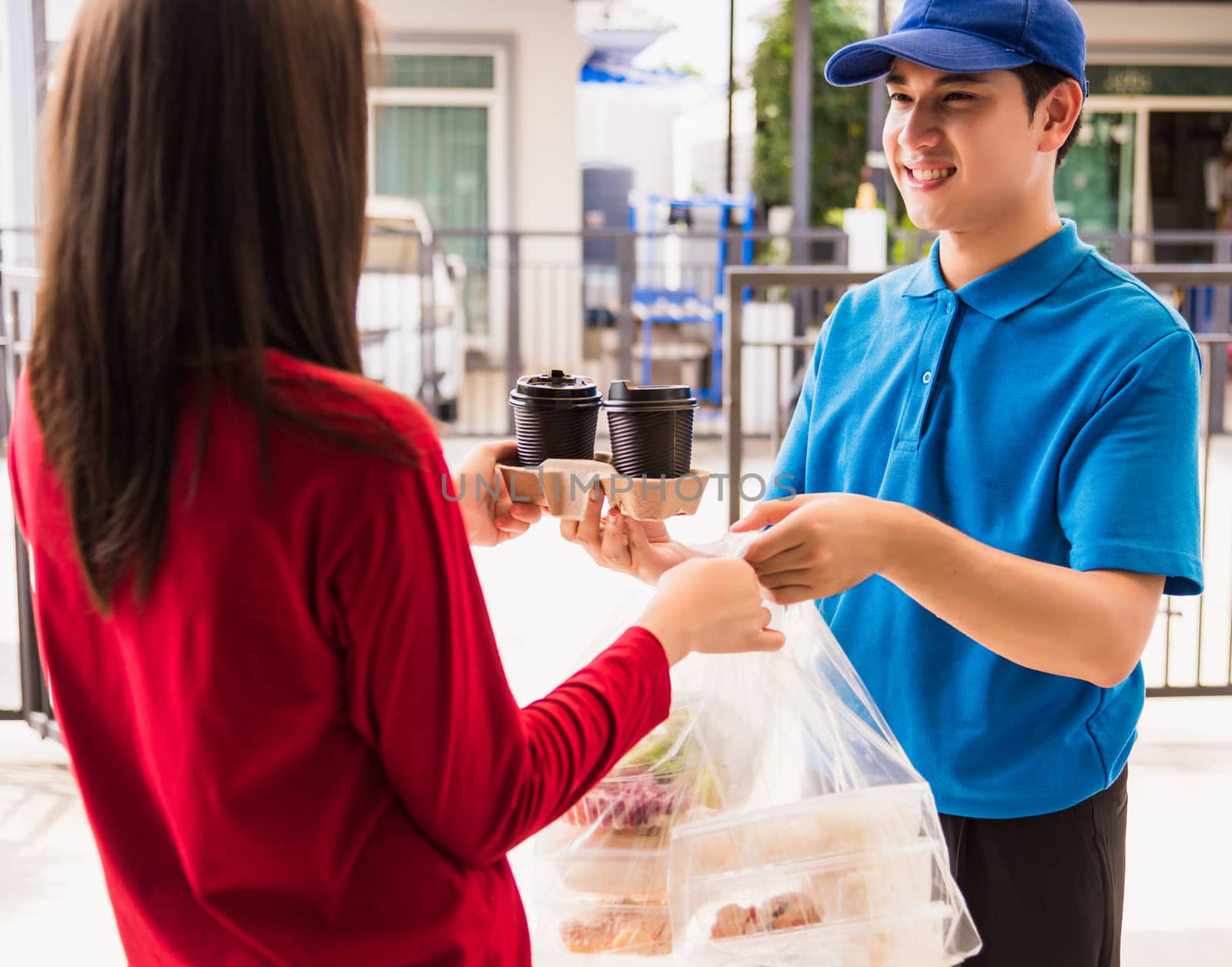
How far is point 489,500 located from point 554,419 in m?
0.14

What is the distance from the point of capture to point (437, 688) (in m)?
0.85

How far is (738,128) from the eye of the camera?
15.0m

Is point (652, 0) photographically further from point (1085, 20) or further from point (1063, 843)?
point (1063, 843)

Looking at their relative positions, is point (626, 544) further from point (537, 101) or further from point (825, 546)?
point (537, 101)

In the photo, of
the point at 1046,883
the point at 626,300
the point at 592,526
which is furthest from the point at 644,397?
the point at 626,300

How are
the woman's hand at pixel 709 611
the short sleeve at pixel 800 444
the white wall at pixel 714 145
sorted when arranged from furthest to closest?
the white wall at pixel 714 145 → the short sleeve at pixel 800 444 → the woman's hand at pixel 709 611

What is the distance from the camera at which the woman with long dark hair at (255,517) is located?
2.65ft

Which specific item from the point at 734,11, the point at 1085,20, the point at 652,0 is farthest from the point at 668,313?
the point at 652,0

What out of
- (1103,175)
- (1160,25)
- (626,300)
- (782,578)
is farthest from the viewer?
(1103,175)

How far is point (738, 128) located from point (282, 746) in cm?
1492

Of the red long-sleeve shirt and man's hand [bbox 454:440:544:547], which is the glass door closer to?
man's hand [bbox 454:440:544:547]

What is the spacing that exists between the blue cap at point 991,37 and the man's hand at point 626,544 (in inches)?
22.1

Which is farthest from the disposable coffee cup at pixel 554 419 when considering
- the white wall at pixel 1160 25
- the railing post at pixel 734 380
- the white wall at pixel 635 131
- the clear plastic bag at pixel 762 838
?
the white wall at pixel 635 131

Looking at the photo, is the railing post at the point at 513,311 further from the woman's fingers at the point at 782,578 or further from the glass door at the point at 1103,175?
the woman's fingers at the point at 782,578
